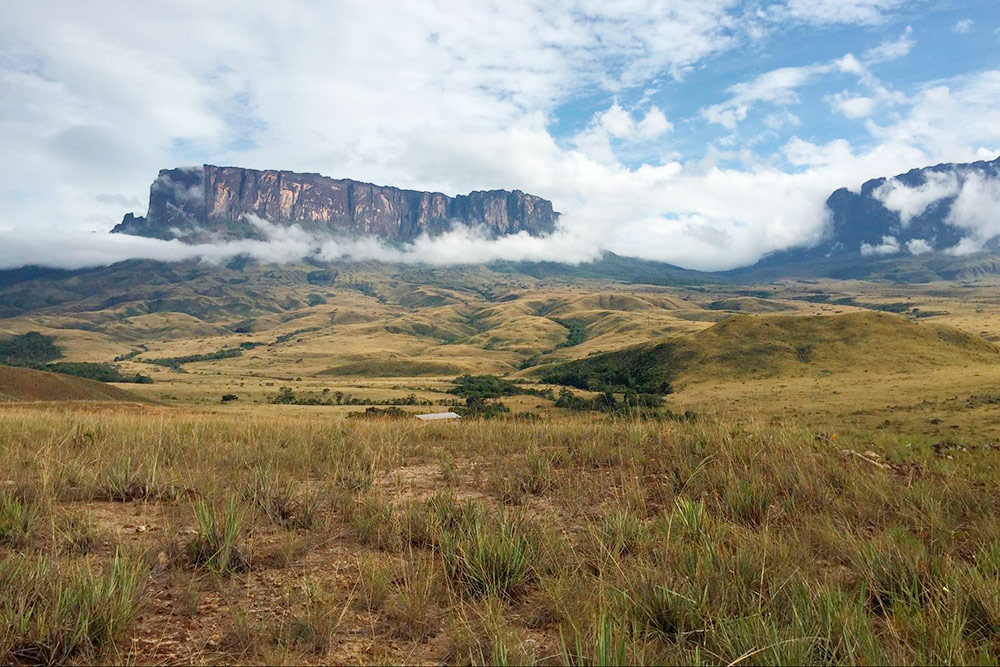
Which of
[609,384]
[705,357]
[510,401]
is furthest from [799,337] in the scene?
[510,401]

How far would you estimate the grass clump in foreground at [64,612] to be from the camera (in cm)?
306

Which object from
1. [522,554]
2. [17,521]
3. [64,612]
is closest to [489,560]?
[522,554]

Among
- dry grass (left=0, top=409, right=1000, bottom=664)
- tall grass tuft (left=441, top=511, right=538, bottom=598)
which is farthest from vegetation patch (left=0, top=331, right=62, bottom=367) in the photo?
tall grass tuft (left=441, top=511, right=538, bottom=598)

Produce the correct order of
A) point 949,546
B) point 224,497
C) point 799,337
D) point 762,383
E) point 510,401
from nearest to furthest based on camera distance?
1. point 949,546
2. point 224,497
3. point 762,383
4. point 510,401
5. point 799,337

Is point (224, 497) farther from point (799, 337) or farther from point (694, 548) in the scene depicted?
point (799, 337)

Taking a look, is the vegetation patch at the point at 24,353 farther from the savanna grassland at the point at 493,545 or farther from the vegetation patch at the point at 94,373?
the savanna grassland at the point at 493,545

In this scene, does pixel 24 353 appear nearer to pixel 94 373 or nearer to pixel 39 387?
pixel 94 373

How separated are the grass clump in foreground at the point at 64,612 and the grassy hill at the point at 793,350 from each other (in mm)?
83329

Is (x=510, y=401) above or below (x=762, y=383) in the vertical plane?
below

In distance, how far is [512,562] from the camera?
4234mm

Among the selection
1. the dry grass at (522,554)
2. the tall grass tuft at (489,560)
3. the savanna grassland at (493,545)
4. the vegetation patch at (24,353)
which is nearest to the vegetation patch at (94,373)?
the vegetation patch at (24,353)

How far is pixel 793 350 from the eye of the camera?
3300 inches

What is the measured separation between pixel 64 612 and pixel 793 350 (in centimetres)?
9539

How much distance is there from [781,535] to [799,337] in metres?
97.0
